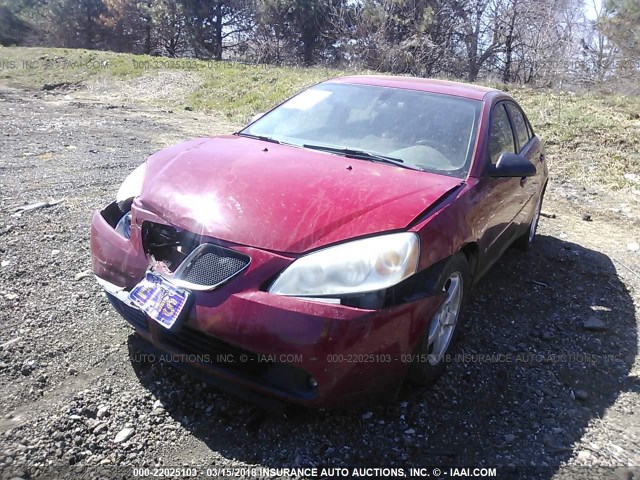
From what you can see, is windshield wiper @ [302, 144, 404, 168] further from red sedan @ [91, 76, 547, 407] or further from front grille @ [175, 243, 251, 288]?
front grille @ [175, 243, 251, 288]

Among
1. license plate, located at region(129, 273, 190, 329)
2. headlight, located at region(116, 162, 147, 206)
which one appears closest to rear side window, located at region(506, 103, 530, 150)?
headlight, located at region(116, 162, 147, 206)

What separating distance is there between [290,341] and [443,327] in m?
1.07

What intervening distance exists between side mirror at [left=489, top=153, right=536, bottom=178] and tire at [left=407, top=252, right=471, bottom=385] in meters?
0.64

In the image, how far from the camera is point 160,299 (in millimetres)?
2123

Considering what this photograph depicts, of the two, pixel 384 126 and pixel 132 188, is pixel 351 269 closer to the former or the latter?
pixel 132 188

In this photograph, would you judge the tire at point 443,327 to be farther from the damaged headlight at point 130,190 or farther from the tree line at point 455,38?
the tree line at point 455,38

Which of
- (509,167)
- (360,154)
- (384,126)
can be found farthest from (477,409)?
(384,126)

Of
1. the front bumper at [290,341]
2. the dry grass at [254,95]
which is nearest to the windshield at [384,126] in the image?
the front bumper at [290,341]

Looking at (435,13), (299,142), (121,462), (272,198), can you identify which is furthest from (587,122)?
(435,13)

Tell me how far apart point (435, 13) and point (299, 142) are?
56.2ft

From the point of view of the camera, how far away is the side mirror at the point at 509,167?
9.80 feet

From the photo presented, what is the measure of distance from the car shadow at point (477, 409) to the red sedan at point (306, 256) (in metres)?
0.19

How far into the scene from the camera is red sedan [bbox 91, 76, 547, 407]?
1992 mm

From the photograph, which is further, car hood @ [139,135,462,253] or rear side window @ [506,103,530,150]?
rear side window @ [506,103,530,150]
